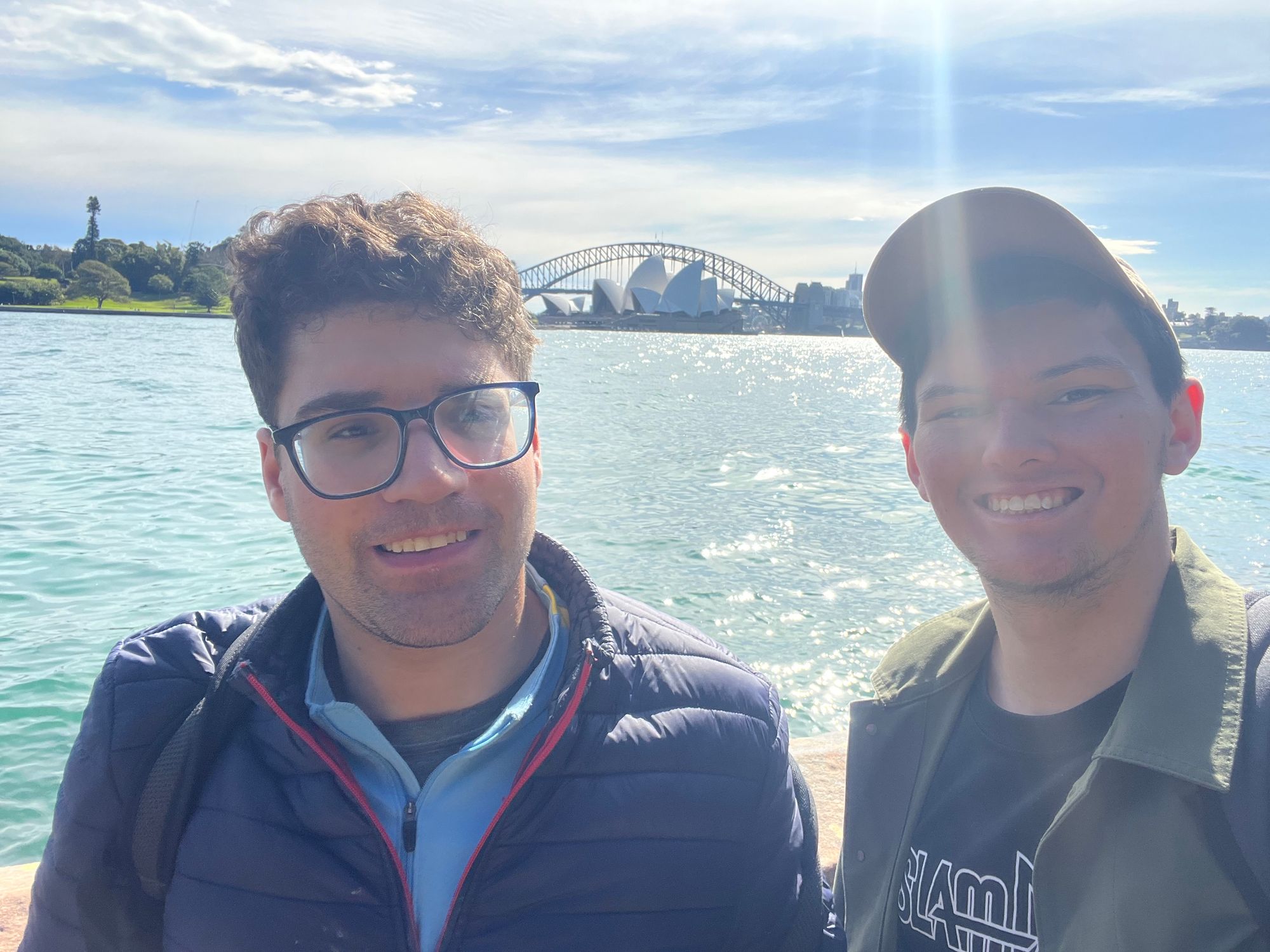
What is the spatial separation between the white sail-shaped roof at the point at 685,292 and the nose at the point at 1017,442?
108060mm

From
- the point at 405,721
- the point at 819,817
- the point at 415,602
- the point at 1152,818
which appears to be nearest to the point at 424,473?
the point at 415,602

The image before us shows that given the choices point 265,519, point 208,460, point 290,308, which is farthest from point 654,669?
point 208,460

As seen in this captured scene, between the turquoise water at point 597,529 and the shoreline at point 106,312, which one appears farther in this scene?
the shoreline at point 106,312

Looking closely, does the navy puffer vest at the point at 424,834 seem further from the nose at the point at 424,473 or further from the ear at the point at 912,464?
the ear at the point at 912,464

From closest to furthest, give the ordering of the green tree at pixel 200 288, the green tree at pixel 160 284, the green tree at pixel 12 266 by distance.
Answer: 1. the green tree at pixel 200 288
2. the green tree at pixel 12 266
3. the green tree at pixel 160 284

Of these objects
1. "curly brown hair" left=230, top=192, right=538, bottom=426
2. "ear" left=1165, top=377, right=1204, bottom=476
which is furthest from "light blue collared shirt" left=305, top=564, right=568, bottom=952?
"ear" left=1165, top=377, right=1204, bottom=476

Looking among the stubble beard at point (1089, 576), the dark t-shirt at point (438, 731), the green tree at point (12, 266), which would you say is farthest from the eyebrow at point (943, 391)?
the green tree at point (12, 266)

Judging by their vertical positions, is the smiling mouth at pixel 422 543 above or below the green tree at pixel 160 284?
below

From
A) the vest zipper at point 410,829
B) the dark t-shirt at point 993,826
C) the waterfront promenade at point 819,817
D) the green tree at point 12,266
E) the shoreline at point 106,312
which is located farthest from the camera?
the green tree at point 12,266

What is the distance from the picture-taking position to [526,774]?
169 cm

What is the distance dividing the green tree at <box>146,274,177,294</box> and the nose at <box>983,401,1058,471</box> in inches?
3670

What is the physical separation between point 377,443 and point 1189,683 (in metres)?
1.52

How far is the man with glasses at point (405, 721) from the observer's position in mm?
1670

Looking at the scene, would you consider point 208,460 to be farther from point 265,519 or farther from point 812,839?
Answer: point 812,839
